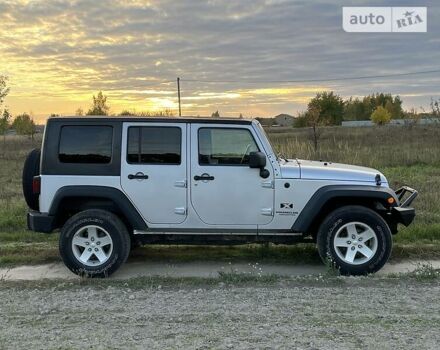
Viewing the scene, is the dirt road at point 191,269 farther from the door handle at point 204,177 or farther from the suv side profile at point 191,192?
the door handle at point 204,177

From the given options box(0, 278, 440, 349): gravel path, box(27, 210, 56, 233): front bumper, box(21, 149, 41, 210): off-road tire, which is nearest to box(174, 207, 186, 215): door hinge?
box(0, 278, 440, 349): gravel path

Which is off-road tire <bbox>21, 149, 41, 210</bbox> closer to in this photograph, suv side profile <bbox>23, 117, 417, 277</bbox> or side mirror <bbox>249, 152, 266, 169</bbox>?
suv side profile <bbox>23, 117, 417, 277</bbox>

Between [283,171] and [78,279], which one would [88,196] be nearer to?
[78,279]

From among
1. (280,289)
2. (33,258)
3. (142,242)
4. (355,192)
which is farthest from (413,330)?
(33,258)

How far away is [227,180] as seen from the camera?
20.1ft

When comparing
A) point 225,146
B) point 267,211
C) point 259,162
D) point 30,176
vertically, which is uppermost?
point 225,146

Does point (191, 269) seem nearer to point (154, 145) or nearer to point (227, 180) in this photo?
point (227, 180)

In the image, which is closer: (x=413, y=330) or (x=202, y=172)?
(x=413, y=330)

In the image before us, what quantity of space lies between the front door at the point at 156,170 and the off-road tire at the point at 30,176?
1.25m

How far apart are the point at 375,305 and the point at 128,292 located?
263cm

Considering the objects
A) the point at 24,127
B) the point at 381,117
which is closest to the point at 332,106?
the point at 381,117

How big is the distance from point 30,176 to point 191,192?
2.14 m

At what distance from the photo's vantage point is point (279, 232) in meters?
6.22

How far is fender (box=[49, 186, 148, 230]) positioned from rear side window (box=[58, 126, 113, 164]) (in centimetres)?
34
